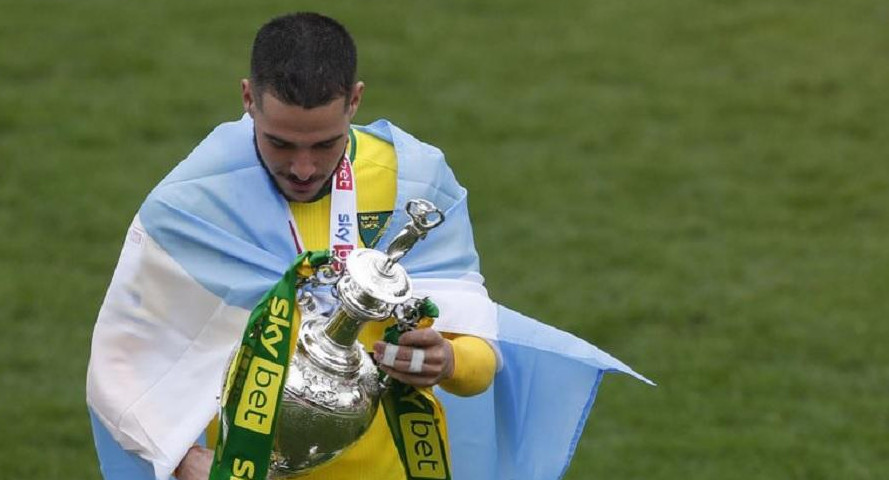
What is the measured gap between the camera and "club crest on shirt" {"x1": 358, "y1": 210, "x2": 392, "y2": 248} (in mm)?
4695

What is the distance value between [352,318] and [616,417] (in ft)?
13.2

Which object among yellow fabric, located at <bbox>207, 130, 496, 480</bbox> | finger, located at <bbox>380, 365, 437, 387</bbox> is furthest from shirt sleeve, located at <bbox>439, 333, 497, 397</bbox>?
finger, located at <bbox>380, 365, 437, 387</bbox>

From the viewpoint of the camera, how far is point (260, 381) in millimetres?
4293

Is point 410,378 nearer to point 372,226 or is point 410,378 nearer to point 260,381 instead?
point 260,381

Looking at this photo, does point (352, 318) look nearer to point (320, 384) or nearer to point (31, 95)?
point (320, 384)

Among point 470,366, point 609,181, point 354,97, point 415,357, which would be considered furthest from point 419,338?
point 609,181

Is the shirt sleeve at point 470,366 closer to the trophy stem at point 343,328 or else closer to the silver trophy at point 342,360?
the silver trophy at point 342,360

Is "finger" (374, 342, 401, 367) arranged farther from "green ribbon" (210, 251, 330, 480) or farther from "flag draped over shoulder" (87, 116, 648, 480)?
"flag draped over shoulder" (87, 116, 648, 480)

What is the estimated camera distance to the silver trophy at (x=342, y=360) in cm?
416

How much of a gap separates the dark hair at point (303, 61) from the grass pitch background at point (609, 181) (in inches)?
136

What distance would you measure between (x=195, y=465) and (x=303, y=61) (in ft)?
3.33

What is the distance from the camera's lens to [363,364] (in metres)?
4.38

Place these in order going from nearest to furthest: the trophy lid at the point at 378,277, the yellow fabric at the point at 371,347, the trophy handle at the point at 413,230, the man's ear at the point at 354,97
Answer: the trophy lid at the point at 378,277 → the trophy handle at the point at 413,230 → the man's ear at the point at 354,97 → the yellow fabric at the point at 371,347

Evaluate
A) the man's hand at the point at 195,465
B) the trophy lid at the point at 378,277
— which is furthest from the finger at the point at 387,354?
the man's hand at the point at 195,465
